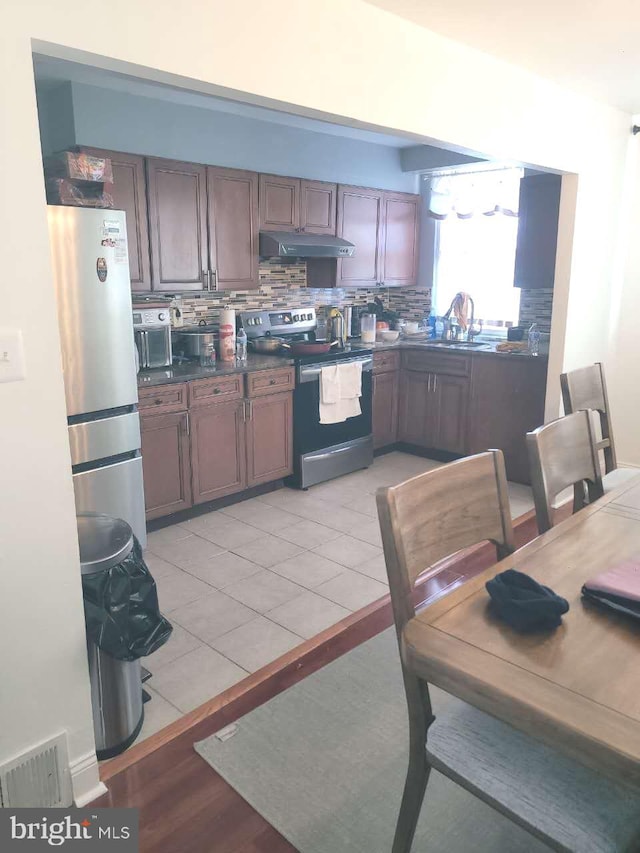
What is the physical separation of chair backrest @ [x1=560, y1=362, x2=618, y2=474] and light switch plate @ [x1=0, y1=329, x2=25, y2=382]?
2069mm

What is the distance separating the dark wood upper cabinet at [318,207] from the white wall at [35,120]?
6.37ft

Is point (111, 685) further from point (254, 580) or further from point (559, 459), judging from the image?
point (559, 459)

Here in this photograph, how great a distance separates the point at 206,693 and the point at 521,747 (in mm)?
1287

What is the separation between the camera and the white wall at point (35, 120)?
150cm

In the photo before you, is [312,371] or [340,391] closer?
[312,371]

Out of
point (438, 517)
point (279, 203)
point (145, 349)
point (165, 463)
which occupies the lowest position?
point (165, 463)

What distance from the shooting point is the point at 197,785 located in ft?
6.18

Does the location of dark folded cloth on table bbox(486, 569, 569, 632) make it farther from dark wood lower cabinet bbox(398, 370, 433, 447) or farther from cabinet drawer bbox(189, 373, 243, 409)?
dark wood lower cabinet bbox(398, 370, 433, 447)

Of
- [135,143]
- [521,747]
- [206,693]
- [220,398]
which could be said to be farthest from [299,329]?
[521,747]

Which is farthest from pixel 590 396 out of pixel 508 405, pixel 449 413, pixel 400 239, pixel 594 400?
pixel 400 239

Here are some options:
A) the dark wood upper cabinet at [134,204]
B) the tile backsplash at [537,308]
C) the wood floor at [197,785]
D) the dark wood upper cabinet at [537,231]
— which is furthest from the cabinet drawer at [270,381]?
the tile backsplash at [537,308]

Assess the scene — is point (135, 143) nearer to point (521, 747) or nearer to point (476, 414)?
point (476, 414)

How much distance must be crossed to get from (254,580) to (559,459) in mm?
1639

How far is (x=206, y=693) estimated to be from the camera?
229 cm
